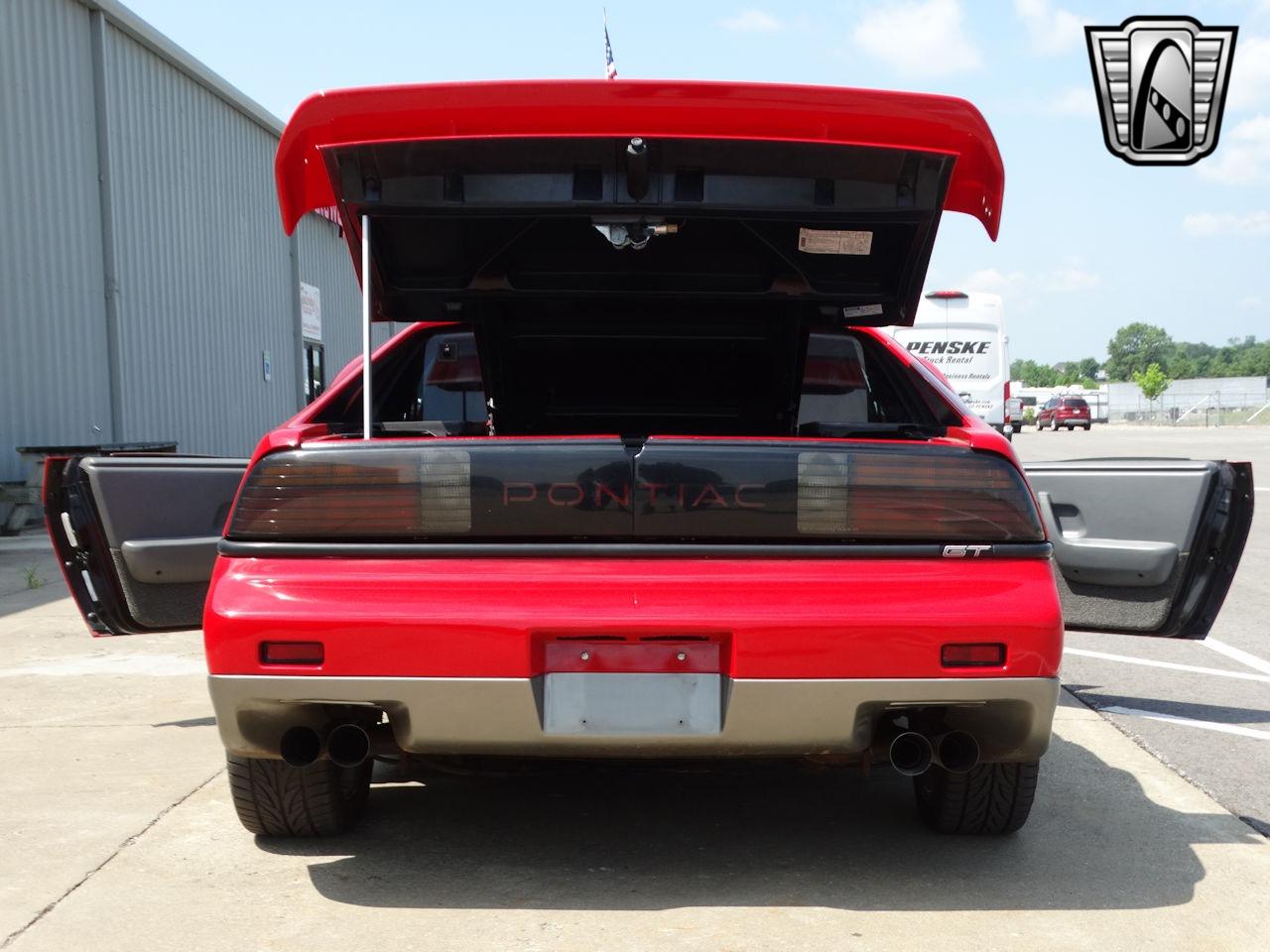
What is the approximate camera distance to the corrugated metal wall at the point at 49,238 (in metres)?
12.9

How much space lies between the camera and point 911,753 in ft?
9.78

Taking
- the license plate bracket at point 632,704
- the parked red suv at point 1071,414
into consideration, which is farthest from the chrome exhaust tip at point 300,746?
the parked red suv at point 1071,414

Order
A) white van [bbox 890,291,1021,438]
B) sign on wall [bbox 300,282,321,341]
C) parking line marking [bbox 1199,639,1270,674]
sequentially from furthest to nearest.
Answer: sign on wall [bbox 300,282,321,341] → white van [bbox 890,291,1021,438] → parking line marking [bbox 1199,639,1270,674]

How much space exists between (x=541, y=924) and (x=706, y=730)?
1.84 feet

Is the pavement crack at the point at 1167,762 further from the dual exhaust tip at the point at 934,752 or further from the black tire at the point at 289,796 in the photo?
the black tire at the point at 289,796

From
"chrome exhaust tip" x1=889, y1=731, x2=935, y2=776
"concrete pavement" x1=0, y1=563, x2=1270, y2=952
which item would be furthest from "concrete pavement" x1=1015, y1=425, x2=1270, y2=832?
"chrome exhaust tip" x1=889, y1=731, x2=935, y2=776

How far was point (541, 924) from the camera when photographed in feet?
9.32

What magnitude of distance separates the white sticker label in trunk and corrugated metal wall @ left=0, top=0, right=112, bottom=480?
11.2 meters

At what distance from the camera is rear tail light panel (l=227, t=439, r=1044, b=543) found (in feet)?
9.67

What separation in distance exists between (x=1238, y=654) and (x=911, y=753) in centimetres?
398

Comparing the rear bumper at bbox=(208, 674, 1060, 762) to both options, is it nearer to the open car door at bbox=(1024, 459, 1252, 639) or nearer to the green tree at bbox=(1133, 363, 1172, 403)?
the open car door at bbox=(1024, 459, 1252, 639)

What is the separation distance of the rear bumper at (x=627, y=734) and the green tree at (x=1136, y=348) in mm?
190674

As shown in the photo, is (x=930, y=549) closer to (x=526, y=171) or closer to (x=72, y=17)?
(x=526, y=171)

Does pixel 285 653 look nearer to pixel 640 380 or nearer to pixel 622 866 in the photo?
pixel 622 866
